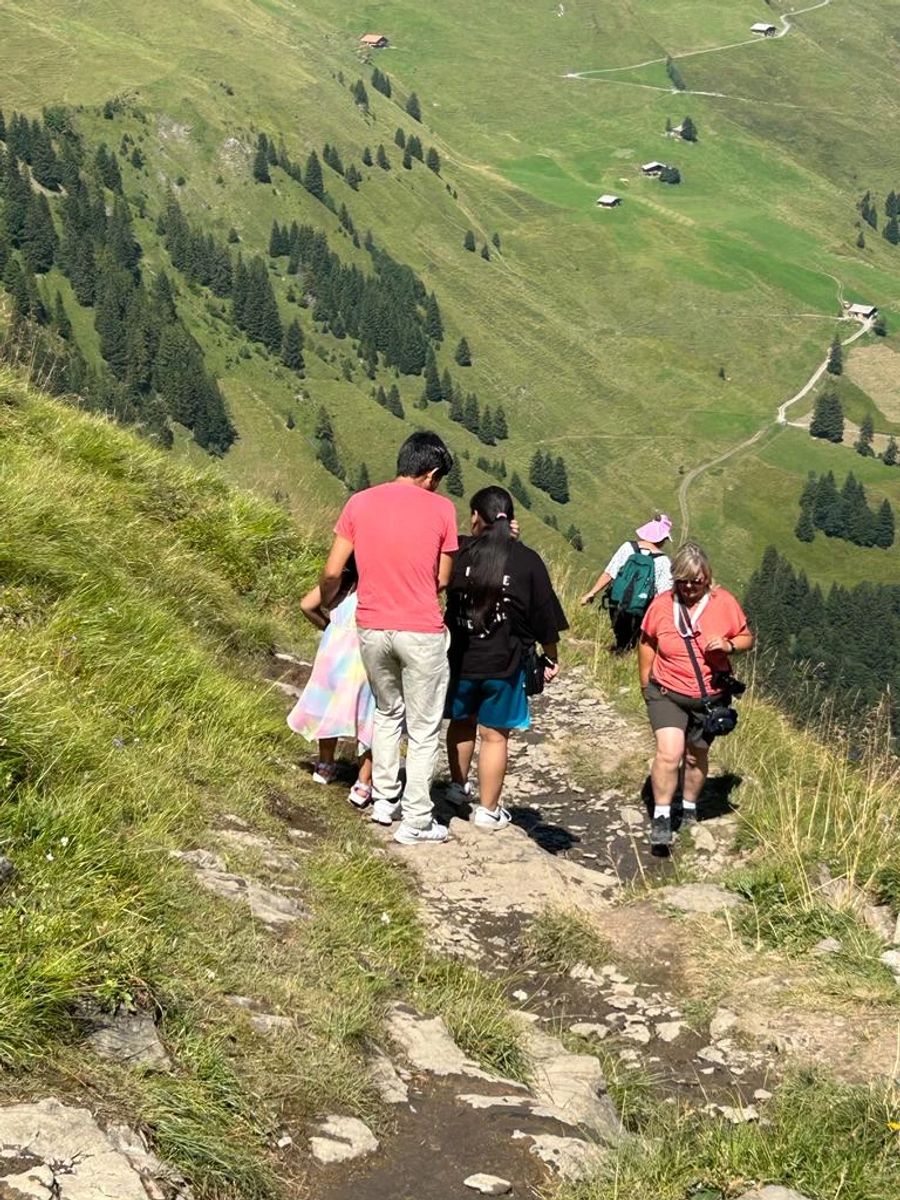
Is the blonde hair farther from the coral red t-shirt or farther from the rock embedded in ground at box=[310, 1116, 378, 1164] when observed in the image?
the rock embedded in ground at box=[310, 1116, 378, 1164]

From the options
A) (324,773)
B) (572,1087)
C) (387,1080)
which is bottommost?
(324,773)

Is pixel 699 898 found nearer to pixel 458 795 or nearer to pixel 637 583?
pixel 458 795

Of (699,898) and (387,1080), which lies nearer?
(387,1080)

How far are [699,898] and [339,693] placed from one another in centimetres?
300

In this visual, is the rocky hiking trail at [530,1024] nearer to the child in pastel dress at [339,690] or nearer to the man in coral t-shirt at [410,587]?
the child in pastel dress at [339,690]

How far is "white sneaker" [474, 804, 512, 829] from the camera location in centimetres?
945

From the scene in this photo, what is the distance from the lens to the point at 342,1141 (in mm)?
5074

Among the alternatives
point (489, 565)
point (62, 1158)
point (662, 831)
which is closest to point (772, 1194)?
point (62, 1158)

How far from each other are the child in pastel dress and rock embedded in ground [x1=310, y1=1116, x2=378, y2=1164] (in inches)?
169

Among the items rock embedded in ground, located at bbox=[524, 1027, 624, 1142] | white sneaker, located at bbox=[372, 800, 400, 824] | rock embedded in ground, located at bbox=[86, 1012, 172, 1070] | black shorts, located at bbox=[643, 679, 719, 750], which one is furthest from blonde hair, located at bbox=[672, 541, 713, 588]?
rock embedded in ground, located at bbox=[86, 1012, 172, 1070]

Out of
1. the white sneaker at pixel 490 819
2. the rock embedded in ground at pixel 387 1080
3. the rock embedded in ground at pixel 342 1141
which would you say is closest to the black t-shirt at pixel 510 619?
the white sneaker at pixel 490 819

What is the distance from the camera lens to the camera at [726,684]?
10.2 meters

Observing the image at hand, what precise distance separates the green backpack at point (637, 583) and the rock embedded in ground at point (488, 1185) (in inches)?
405

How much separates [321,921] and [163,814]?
106 centimetres
